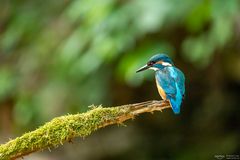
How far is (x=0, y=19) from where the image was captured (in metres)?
8.44

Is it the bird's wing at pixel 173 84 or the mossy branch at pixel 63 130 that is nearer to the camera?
the mossy branch at pixel 63 130

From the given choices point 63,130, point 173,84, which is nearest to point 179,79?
point 173,84

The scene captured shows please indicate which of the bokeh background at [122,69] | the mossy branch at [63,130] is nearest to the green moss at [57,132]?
the mossy branch at [63,130]

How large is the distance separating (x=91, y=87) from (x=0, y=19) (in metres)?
2.47

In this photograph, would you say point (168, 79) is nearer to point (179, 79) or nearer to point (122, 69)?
point (179, 79)

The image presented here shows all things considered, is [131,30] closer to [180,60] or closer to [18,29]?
[180,60]

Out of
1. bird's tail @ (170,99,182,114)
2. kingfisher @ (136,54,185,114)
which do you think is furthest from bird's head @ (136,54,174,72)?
bird's tail @ (170,99,182,114)

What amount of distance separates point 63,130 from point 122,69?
3867 millimetres

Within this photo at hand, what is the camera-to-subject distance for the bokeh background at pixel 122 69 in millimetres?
5844

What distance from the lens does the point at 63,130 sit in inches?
90.8

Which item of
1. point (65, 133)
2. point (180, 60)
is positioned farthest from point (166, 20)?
point (65, 133)

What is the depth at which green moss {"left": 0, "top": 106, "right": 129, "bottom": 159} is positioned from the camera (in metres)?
2.29

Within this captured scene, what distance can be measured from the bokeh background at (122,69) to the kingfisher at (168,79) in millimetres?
3021

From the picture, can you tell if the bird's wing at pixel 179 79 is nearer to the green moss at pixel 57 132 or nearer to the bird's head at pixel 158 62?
the bird's head at pixel 158 62
